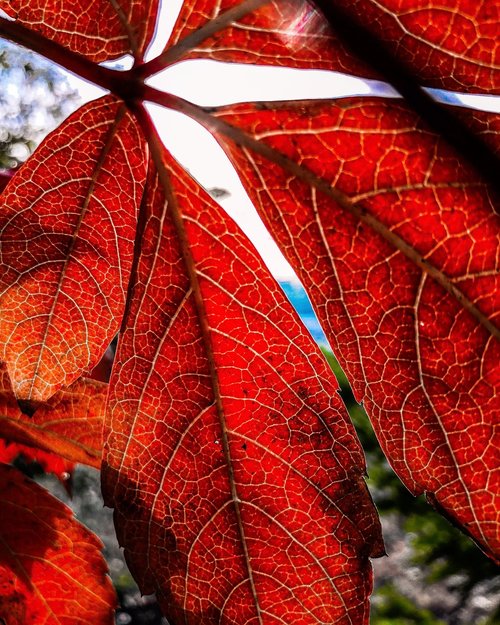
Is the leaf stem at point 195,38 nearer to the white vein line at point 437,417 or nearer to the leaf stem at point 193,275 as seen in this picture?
the leaf stem at point 193,275

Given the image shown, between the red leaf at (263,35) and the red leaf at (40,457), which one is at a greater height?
the red leaf at (263,35)

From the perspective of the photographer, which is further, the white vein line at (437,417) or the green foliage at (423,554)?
the green foliage at (423,554)

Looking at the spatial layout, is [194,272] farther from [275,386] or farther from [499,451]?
[499,451]

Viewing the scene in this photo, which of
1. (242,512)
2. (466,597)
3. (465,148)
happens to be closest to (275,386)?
(242,512)

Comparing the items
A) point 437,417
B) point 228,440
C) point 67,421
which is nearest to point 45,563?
point 67,421

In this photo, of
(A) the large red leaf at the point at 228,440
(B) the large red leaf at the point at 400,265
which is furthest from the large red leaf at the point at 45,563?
(B) the large red leaf at the point at 400,265

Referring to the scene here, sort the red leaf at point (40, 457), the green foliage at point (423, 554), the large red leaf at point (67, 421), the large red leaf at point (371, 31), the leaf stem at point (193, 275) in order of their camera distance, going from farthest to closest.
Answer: the green foliage at point (423, 554)
the red leaf at point (40, 457)
the large red leaf at point (67, 421)
the leaf stem at point (193, 275)
the large red leaf at point (371, 31)

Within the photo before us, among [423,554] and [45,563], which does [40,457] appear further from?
[423,554]
